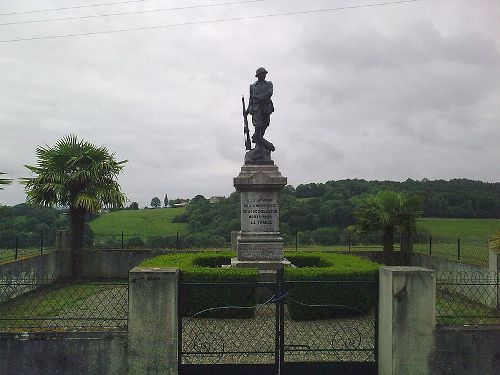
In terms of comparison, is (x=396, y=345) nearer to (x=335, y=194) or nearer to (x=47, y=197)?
(x=47, y=197)

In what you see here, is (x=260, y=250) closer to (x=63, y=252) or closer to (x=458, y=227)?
(x=63, y=252)

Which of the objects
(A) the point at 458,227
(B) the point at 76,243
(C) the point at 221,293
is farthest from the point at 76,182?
(A) the point at 458,227

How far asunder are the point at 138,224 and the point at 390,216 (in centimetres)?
1590

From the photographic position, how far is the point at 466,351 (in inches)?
260

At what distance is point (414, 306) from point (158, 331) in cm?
333

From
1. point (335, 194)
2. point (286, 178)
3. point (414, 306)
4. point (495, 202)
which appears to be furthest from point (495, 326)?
point (335, 194)

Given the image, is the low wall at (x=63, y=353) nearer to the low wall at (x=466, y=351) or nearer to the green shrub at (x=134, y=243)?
the low wall at (x=466, y=351)

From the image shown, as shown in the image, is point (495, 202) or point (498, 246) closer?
point (498, 246)

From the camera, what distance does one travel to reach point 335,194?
27.6 meters

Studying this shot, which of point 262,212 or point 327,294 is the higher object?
point 262,212

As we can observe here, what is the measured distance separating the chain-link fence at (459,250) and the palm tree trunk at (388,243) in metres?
1.32

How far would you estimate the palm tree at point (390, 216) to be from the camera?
57.4ft

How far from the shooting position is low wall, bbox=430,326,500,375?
6562 mm

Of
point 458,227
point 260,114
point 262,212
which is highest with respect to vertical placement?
point 260,114
